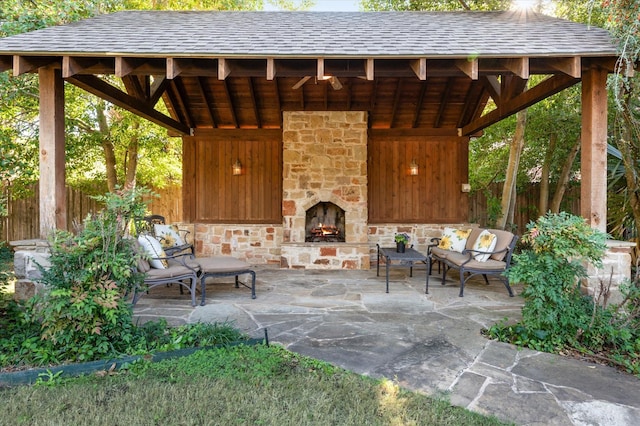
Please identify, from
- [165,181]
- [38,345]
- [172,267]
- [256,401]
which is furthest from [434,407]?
[165,181]

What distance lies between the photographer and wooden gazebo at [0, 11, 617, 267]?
401 cm

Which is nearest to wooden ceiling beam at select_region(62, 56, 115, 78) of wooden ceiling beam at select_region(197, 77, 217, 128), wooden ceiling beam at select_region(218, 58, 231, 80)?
wooden ceiling beam at select_region(218, 58, 231, 80)

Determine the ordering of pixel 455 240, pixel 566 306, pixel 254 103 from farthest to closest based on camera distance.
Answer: pixel 254 103 < pixel 455 240 < pixel 566 306

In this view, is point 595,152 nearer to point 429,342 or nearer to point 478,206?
point 429,342

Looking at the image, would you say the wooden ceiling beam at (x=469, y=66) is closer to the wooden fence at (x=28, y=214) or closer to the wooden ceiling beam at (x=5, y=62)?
the wooden ceiling beam at (x=5, y=62)

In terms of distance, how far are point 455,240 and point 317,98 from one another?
3.85 metres

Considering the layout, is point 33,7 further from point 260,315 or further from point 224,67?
point 260,315

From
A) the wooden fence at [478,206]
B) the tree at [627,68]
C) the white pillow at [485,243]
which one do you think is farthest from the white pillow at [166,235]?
the tree at [627,68]

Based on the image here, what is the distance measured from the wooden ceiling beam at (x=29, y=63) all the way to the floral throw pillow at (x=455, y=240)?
6.21 meters

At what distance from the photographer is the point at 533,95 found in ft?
15.9

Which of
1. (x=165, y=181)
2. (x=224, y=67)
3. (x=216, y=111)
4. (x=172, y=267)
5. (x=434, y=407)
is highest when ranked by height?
(x=216, y=111)

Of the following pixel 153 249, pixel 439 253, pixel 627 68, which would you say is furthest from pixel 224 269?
pixel 627 68

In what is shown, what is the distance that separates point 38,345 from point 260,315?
1.99 metres

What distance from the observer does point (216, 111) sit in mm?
7500
